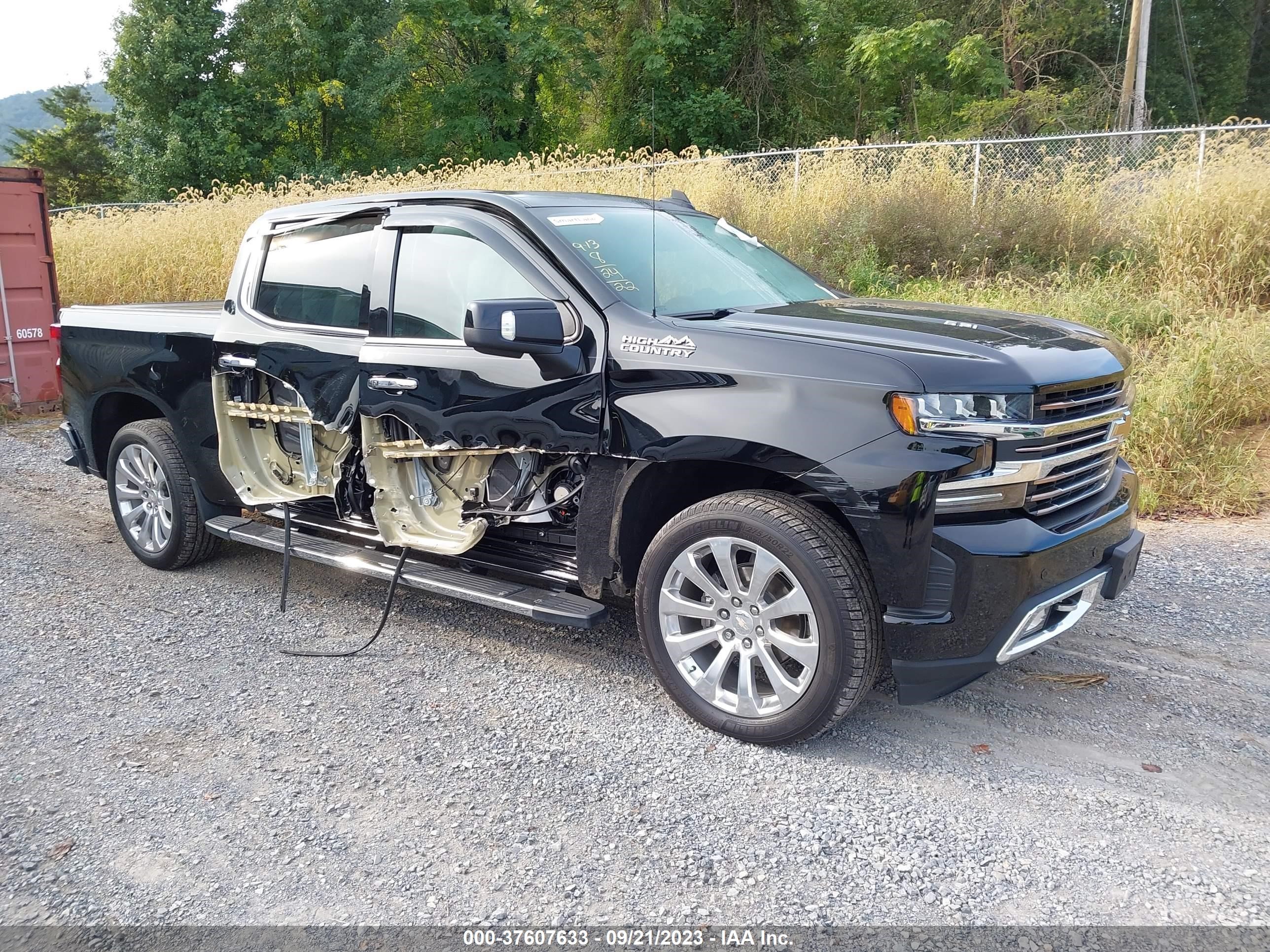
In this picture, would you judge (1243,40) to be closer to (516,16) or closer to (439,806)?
(516,16)

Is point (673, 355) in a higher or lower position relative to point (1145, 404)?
higher

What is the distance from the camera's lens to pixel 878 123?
3109 cm

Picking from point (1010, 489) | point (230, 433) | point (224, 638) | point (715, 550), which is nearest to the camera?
point (1010, 489)

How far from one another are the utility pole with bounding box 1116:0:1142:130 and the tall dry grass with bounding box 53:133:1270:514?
8.62m

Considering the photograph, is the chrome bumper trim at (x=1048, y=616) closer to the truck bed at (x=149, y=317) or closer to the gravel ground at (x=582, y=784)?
the gravel ground at (x=582, y=784)

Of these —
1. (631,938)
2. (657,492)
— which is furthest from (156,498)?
(631,938)

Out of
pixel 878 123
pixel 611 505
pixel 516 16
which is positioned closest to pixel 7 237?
pixel 611 505

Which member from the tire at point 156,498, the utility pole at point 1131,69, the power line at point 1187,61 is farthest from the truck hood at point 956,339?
the power line at point 1187,61

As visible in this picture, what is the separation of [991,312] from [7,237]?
1094 centimetres

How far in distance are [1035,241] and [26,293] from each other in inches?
452

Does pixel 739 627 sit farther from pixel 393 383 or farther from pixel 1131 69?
pixel 1131 69

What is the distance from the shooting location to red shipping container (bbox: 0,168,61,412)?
10680mm

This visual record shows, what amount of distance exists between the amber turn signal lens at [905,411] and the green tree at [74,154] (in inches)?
1925

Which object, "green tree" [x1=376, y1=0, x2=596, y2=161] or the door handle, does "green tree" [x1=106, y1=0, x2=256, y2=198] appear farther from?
the door handle
